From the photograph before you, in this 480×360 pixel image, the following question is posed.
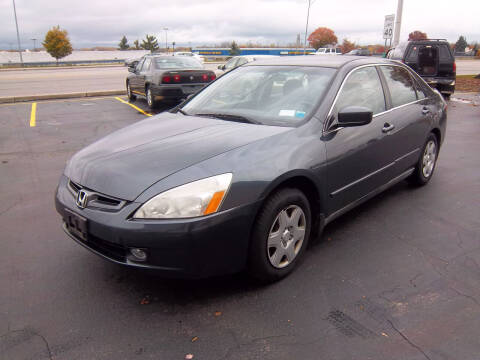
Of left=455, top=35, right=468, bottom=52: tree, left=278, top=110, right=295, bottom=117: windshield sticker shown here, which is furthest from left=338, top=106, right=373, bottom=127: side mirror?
left=455, top=35, right=468, bottom=52: tree

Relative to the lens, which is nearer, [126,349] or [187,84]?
[126,349]

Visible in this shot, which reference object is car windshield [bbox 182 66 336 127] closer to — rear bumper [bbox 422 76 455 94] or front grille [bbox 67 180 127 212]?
front grille [bbox 67 180 127 212]

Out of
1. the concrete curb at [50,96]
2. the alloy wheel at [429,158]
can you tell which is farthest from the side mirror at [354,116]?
the concrete curb at [50,96]

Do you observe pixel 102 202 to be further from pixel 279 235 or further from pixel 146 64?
pixel 146 64

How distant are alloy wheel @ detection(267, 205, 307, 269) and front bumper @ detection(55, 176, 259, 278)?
0.28 m

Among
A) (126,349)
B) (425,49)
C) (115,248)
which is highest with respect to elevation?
(425,49)

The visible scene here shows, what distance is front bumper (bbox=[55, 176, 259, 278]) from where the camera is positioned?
2.44 m

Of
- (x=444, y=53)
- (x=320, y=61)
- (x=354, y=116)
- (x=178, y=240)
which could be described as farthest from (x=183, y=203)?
(x=444, y=53)

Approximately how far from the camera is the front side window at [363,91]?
11.8 feet

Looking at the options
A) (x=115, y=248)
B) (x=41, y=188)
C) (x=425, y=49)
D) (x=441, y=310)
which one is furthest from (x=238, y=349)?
(x=425, y=49)

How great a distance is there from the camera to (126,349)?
92.7 inches

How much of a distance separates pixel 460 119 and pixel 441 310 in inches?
342

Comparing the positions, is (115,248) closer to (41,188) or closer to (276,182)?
(276,182)

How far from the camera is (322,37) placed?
9762 centimetres
